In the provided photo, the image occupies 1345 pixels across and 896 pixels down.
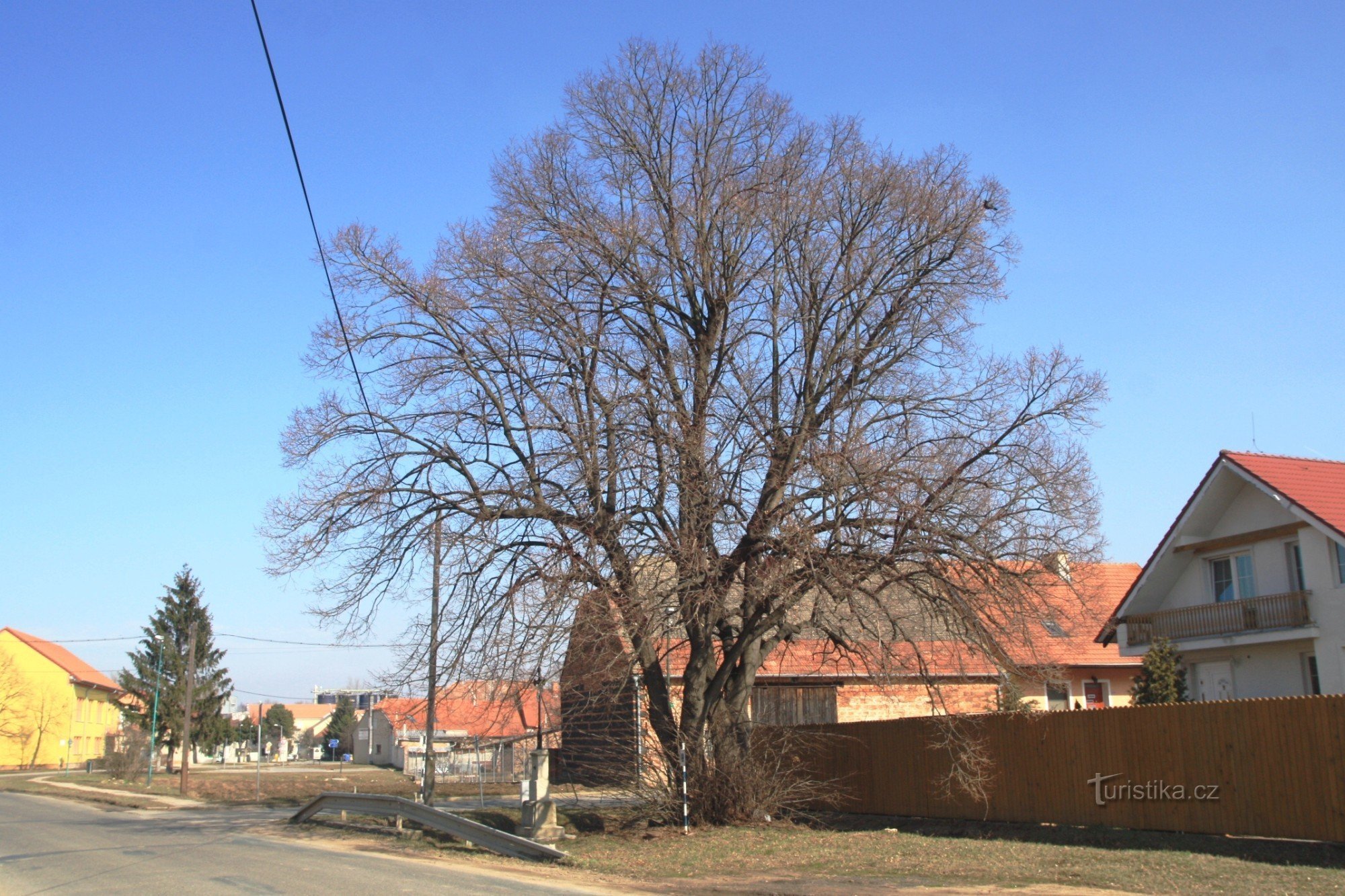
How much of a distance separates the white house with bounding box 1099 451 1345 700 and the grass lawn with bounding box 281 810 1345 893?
12.2 meters

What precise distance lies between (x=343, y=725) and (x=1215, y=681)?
111 metres

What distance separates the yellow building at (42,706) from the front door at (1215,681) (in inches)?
2712

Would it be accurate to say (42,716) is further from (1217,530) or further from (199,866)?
(1217,530)

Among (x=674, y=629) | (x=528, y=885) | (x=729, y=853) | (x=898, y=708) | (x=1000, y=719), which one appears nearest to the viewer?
(x=528, y=885)

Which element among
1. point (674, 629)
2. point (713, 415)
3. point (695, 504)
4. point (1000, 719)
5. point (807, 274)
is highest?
point (807, 274)

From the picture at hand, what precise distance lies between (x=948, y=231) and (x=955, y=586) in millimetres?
6556

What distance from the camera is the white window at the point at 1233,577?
2817cm

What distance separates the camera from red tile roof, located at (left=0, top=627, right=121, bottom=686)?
3177 inches

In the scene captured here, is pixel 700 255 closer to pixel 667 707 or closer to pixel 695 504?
pixel 695 504

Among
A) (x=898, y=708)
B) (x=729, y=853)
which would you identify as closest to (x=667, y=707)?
(x=729, y=853)

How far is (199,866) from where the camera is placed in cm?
1530

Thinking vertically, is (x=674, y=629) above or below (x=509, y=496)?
below

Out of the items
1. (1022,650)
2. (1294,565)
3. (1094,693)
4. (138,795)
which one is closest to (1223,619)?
(1294,565)

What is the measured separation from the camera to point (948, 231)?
19047mm
